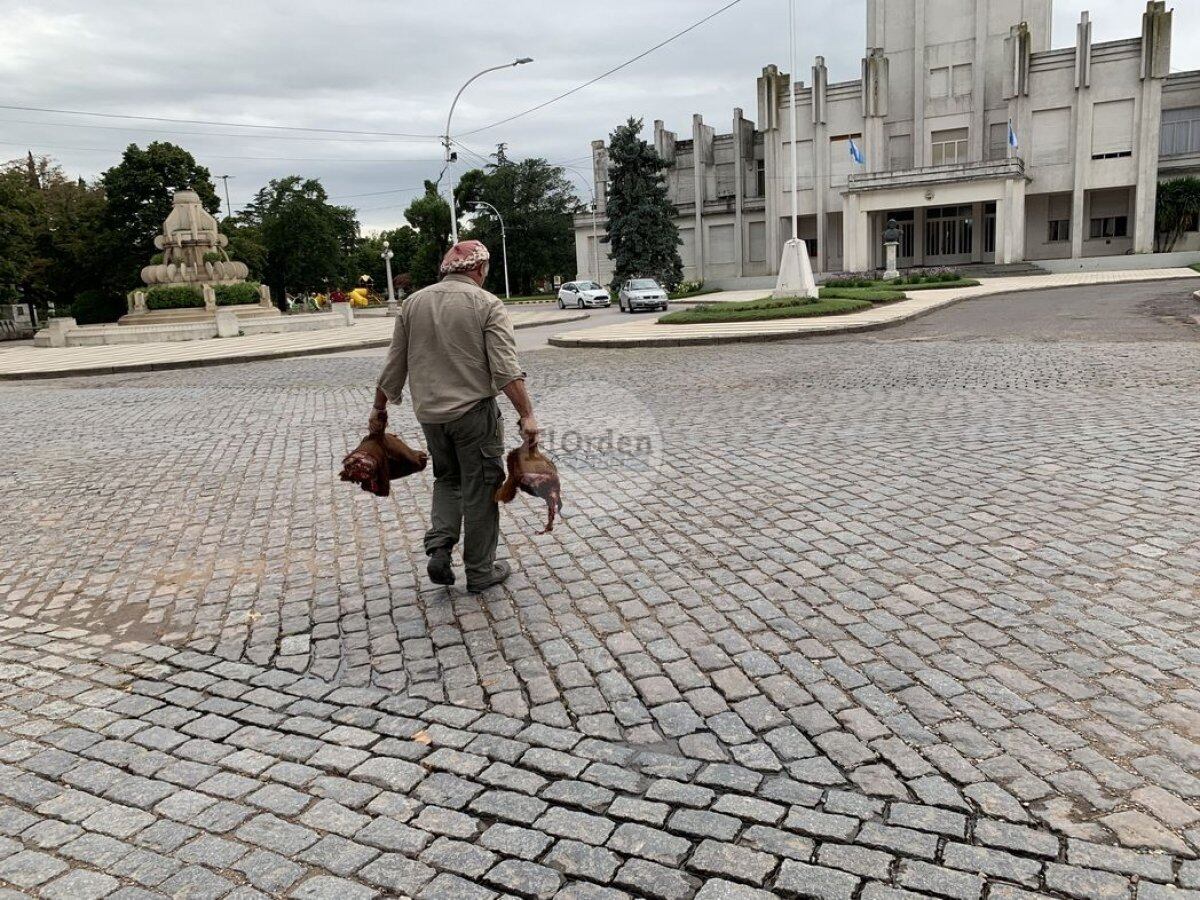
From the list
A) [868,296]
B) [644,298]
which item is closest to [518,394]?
[868,296]

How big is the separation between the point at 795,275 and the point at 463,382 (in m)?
25.3

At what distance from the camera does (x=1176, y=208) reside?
4944cm

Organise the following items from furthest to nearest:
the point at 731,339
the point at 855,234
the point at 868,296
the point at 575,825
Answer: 1. the point at 855,234
2. the point at 868,296
3. the point at 731,339
4. the point at 575,825

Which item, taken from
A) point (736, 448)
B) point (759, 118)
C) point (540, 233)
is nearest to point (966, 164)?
point (759, 118)

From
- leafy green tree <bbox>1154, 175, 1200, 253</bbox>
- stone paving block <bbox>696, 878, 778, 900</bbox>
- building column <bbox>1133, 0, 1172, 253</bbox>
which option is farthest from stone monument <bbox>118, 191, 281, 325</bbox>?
leafy green tree <bbox>1154, 175, 1200, 253</bbox>

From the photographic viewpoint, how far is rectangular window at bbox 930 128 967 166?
52969 mm

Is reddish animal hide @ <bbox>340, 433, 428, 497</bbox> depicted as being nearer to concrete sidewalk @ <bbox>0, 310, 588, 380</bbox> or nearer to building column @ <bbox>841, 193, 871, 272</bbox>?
concrete sidewalk @ <bbox>0, 310, 588, 380</bbox>

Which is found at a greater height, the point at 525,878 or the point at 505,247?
the point at 505,247

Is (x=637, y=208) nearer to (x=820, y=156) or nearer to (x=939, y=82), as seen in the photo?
(x=820, y=156)

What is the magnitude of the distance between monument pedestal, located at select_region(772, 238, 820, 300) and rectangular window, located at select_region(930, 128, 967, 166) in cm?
2969

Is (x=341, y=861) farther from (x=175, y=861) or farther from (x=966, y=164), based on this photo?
(x=966, y=164)

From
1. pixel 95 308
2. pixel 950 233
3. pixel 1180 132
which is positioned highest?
pixel 1180 132

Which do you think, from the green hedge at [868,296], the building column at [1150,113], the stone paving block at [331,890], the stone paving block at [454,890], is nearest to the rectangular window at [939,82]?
the building column at [1150,113]

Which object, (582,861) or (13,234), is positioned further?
(13,234)
